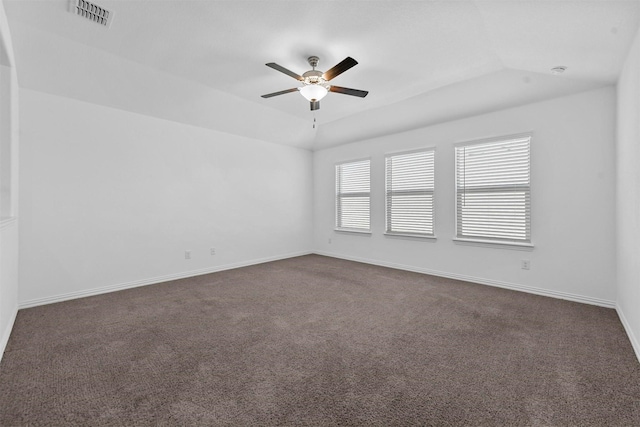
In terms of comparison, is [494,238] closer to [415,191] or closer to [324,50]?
[415,191]

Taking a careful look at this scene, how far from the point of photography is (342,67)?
101 inches

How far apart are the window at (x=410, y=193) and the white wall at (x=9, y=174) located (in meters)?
4.88

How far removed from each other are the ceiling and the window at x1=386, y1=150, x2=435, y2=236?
816 mm

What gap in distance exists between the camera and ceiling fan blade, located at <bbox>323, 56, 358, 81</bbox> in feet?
7.97

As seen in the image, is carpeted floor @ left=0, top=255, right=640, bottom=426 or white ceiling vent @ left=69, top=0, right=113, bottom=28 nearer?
carpeted floor @ left=0, top=255, right=640, bottom=426

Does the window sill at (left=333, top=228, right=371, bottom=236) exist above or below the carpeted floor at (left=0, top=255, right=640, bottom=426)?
above

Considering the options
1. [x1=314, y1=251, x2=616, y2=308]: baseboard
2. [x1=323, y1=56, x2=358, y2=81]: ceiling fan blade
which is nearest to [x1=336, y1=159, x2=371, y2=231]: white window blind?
[x1=314, y1=251, x2=616, y2=308]: baseboard

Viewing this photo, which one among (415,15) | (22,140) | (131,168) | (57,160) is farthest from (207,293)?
(415,15)

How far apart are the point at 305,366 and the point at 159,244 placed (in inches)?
129

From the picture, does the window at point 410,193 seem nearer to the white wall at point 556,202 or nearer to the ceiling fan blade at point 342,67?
the white wall at point 556,202

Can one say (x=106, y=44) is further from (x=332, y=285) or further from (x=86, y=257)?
(x=332, y=285)

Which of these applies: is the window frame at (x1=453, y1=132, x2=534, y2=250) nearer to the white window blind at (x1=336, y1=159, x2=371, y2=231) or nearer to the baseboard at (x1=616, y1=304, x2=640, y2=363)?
the baseboard at (x1=616, y1=304, x2=640, y2=363)

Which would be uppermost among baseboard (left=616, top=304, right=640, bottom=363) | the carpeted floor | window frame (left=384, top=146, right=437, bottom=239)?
window frame (left=384, top=146, right=437, bottom=239)

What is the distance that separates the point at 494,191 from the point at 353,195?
8.52 feet
